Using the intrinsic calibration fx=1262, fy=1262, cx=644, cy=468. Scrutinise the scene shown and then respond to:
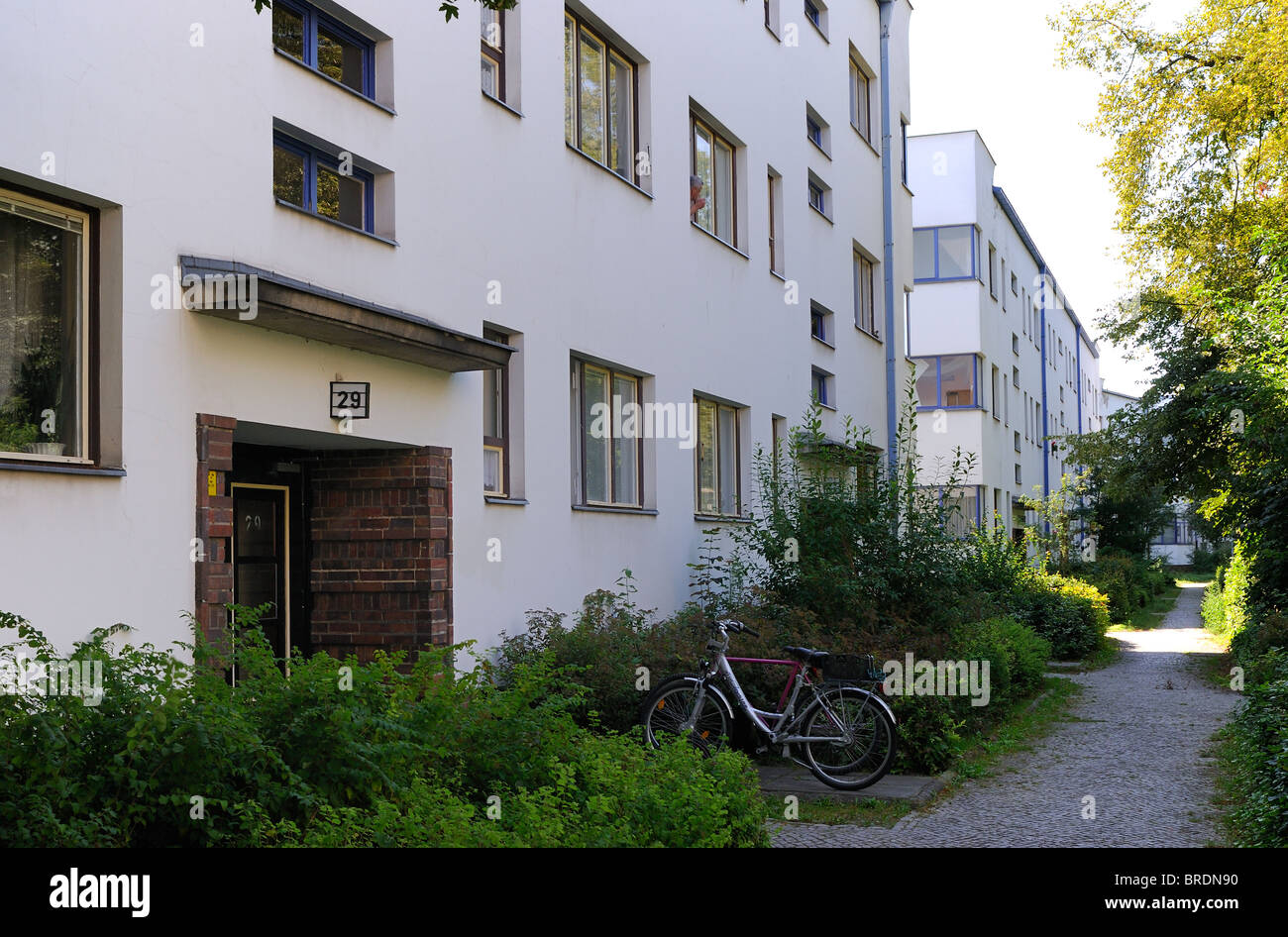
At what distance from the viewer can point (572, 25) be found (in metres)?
12.0

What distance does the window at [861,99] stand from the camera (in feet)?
71.2

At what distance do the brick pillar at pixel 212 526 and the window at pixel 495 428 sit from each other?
130 inches

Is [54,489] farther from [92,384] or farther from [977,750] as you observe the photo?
[977,750]

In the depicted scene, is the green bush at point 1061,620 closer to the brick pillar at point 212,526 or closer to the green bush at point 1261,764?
the green bush at point 1261,764

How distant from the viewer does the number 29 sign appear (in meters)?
8.04

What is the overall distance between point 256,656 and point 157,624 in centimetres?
115

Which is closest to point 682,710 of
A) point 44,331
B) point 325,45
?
point 44,331

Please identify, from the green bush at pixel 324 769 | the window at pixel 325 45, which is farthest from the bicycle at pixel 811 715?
the window at pixel 325 45

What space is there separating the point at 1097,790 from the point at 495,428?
17.8ft

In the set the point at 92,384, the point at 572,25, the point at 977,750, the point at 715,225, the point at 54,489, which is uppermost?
the point at 572,25

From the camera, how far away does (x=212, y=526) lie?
22.6 feet
